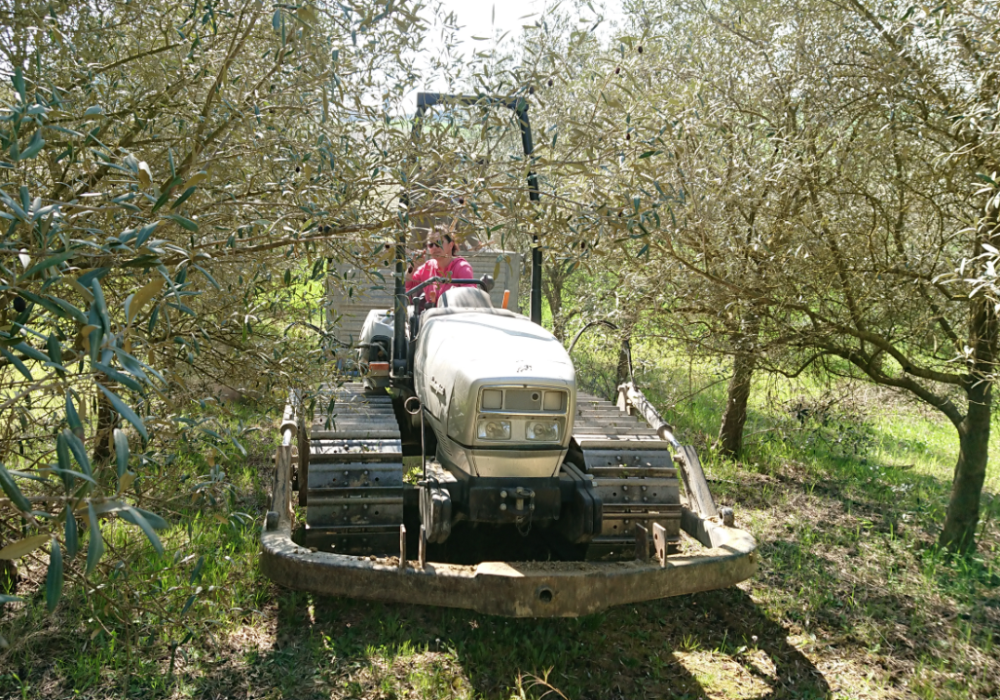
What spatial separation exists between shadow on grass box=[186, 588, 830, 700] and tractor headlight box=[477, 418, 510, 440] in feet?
3.47

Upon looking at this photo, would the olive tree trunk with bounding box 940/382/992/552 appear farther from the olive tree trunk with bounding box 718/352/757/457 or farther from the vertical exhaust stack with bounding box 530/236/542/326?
the vertical exhaust stack with bounding box 530/236/542/326

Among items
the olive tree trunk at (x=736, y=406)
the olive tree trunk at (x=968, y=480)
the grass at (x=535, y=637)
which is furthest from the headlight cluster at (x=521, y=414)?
the olive tree trunk at (x=968, y=480)

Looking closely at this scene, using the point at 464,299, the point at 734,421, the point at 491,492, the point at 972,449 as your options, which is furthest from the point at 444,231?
the point at 734,421

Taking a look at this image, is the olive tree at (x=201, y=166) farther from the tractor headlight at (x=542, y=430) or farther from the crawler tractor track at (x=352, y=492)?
the tractor headlight at (x=542, y=430)

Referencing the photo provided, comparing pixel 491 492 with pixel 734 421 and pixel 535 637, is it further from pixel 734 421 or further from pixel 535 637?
pixel 734 421

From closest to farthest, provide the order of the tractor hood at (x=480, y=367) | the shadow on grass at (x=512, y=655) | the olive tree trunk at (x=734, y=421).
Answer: the shadow on grass at (x=512, y=655) → the tractor hood at (x=480, y=367) → the olive tree trunk at (x=734, y=421)

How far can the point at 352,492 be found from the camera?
4.05m

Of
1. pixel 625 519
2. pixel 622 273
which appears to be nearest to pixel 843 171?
pixel 622 273

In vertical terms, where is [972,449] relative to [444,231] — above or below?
below

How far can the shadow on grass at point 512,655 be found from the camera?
3.56 m

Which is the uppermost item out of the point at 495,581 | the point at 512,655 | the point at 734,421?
the point at 734,421

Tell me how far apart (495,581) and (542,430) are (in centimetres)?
79

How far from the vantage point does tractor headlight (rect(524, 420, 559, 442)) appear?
3.87m

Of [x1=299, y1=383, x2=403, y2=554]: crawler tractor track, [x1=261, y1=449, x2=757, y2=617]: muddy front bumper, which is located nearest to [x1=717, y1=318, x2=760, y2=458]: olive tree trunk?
[x1=261, y1=449, x2=757, y2=617]: muddy front bumper
